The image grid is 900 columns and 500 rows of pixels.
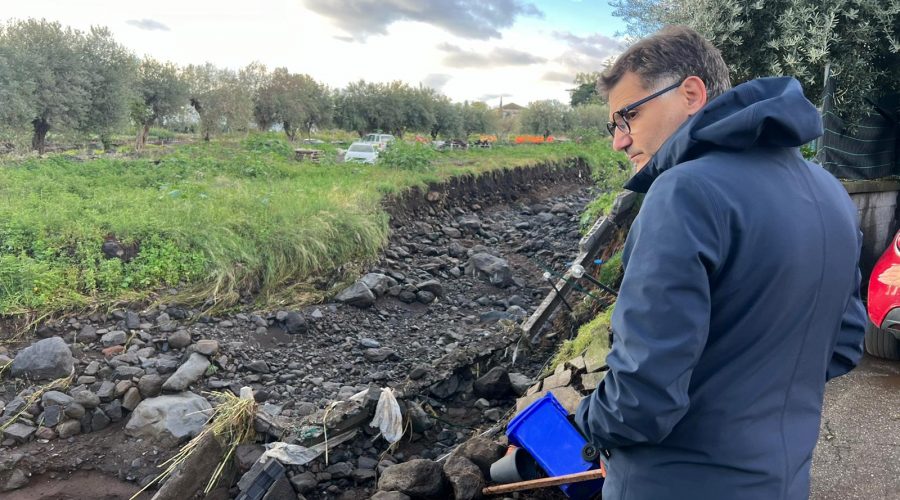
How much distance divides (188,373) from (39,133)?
771 inches

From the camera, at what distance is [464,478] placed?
3.19 m

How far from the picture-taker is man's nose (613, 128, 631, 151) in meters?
1.78

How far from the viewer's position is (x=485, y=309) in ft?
27.1

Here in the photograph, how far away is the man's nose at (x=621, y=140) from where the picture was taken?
5.84 ft

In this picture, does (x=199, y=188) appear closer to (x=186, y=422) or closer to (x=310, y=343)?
(x=310, y=343)

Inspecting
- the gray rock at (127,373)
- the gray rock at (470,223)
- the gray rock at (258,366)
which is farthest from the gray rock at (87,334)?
the gray rock at (470,223)

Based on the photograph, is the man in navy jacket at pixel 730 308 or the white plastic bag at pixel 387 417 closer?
the man in navy jacket at pixel 730 308

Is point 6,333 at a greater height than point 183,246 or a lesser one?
lesser

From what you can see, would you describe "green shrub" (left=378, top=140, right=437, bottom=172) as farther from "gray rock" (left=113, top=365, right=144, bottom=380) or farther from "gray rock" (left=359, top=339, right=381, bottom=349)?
"gray rock" (left=113, top=365, right=144, bottom=380)

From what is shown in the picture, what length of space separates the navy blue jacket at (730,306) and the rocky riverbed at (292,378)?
1.96 m

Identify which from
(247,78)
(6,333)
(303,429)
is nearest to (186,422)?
(303,429)

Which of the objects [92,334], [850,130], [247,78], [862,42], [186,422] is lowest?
[186,422]

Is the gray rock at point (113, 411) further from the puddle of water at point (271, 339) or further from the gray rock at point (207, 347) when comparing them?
the puddle of water at point (271, 339)

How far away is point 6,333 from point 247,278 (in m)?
2.48
